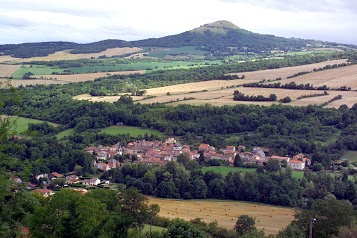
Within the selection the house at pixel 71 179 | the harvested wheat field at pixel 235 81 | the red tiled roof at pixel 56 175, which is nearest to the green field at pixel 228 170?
the house at pixel 71 179

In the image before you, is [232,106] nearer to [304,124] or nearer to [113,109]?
[304,124]

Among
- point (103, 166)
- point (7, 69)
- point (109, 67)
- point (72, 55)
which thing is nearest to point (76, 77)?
point (7, 69)

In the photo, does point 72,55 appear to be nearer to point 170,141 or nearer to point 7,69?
point 7,69

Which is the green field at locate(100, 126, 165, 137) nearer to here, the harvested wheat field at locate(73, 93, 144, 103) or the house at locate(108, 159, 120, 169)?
the house at locate(108, 159, 120, 169)

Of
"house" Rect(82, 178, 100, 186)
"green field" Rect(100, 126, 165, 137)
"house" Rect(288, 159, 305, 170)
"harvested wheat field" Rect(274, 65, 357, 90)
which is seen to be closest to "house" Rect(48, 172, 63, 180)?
"house" Rect(82, 178, 100, 186)

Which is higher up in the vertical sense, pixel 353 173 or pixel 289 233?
pixel 289 233

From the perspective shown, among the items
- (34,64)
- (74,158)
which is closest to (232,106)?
(74,158)

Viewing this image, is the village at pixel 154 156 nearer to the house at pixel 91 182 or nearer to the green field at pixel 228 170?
the house at pixel 91 182
